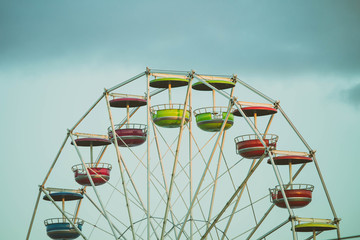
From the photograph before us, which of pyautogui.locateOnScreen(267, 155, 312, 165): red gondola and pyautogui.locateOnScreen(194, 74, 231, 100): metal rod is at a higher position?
pyautogui.locateOnScreen(194, 74, 231, 100): metal rod

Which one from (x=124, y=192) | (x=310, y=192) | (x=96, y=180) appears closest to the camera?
(x=310, y=192)

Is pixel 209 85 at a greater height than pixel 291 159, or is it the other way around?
pixel 209 85

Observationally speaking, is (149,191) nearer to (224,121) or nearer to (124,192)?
(124,192)

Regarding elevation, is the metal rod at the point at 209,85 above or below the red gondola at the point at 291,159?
above

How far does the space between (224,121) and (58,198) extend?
53.3 feet

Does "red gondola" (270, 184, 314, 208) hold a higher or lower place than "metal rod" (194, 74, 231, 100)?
lower

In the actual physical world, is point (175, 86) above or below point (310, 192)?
above

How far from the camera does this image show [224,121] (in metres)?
44.0

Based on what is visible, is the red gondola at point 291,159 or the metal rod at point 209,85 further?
the metal rod at point 209,85

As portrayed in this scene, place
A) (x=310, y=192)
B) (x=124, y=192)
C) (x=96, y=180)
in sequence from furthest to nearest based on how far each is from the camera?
(x=96, y=180)
(x=124, y=192)
(x=310, y=192)

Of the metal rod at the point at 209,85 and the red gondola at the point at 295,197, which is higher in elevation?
the metal rod at the point at 209,85

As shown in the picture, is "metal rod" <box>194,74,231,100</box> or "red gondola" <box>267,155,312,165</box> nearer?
"red gondola" <box>267,155,312,165</box>

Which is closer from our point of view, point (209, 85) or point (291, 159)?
point (291, 159)

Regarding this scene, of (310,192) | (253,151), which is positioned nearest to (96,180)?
(253,151)
